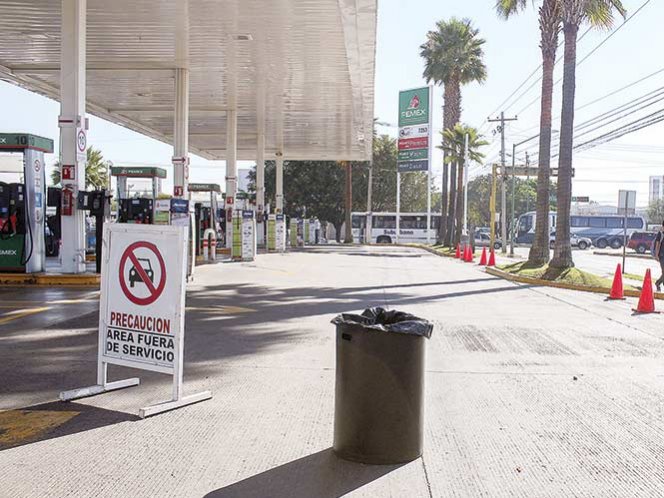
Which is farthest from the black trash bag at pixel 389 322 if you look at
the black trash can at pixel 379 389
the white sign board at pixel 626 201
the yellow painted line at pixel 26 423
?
the white sign board at pixel 626 201

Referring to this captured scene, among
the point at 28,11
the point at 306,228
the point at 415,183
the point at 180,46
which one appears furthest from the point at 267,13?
the point at 415,183

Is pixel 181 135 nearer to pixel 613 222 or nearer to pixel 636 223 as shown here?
pixel 613 222

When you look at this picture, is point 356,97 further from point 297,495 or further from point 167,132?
point 297,495

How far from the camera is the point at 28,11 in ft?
58.3

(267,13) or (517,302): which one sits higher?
(267,13)

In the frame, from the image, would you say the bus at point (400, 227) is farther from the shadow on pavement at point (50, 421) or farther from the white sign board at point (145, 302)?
the shadow on pavement at point (50, 421)

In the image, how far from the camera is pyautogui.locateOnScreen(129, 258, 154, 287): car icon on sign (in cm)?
600

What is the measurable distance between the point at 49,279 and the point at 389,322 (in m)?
12.3

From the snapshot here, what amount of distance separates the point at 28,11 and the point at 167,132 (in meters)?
22.3

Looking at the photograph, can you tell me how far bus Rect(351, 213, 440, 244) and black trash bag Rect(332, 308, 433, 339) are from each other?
5700 cm

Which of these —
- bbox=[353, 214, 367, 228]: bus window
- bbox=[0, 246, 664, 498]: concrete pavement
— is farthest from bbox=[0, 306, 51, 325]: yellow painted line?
bbox=[353, 214, 367, 228]: bus window

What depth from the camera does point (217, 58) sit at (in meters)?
22.4

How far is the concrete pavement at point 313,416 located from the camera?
4504mm

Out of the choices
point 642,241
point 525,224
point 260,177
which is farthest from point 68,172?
point 525,224
